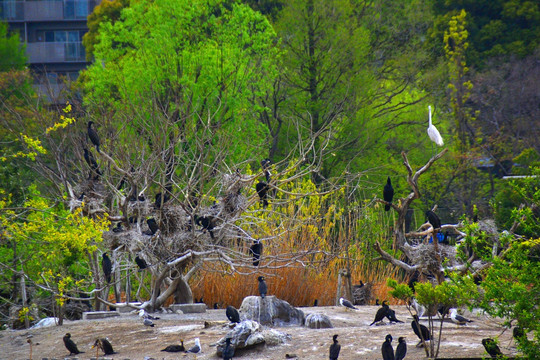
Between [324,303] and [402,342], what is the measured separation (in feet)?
24.0

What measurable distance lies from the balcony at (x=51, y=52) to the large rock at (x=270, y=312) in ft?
116

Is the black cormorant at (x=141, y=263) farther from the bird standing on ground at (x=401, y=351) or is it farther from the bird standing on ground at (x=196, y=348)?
the bird standing on ground at (x=401, y=351)

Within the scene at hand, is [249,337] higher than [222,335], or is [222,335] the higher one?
[249,337]

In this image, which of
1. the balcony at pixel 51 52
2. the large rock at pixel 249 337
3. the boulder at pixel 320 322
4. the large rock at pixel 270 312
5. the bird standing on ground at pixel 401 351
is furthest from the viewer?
the balcony at pixel 51 52

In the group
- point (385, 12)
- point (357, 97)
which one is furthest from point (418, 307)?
point (385, 12)

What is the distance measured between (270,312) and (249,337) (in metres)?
1.72

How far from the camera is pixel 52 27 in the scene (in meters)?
47.2

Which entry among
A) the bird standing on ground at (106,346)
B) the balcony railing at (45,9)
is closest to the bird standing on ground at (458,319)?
the bird standing on ground at (106,346)

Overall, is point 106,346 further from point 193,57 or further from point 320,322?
point 193,57

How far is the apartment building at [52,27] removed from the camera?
149 feet

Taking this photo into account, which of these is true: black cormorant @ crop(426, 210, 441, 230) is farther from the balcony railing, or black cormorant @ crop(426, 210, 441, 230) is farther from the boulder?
the balcony railing

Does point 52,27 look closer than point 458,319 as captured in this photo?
No

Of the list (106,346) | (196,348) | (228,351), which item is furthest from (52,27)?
(228,351)

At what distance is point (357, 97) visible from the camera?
26016mm
